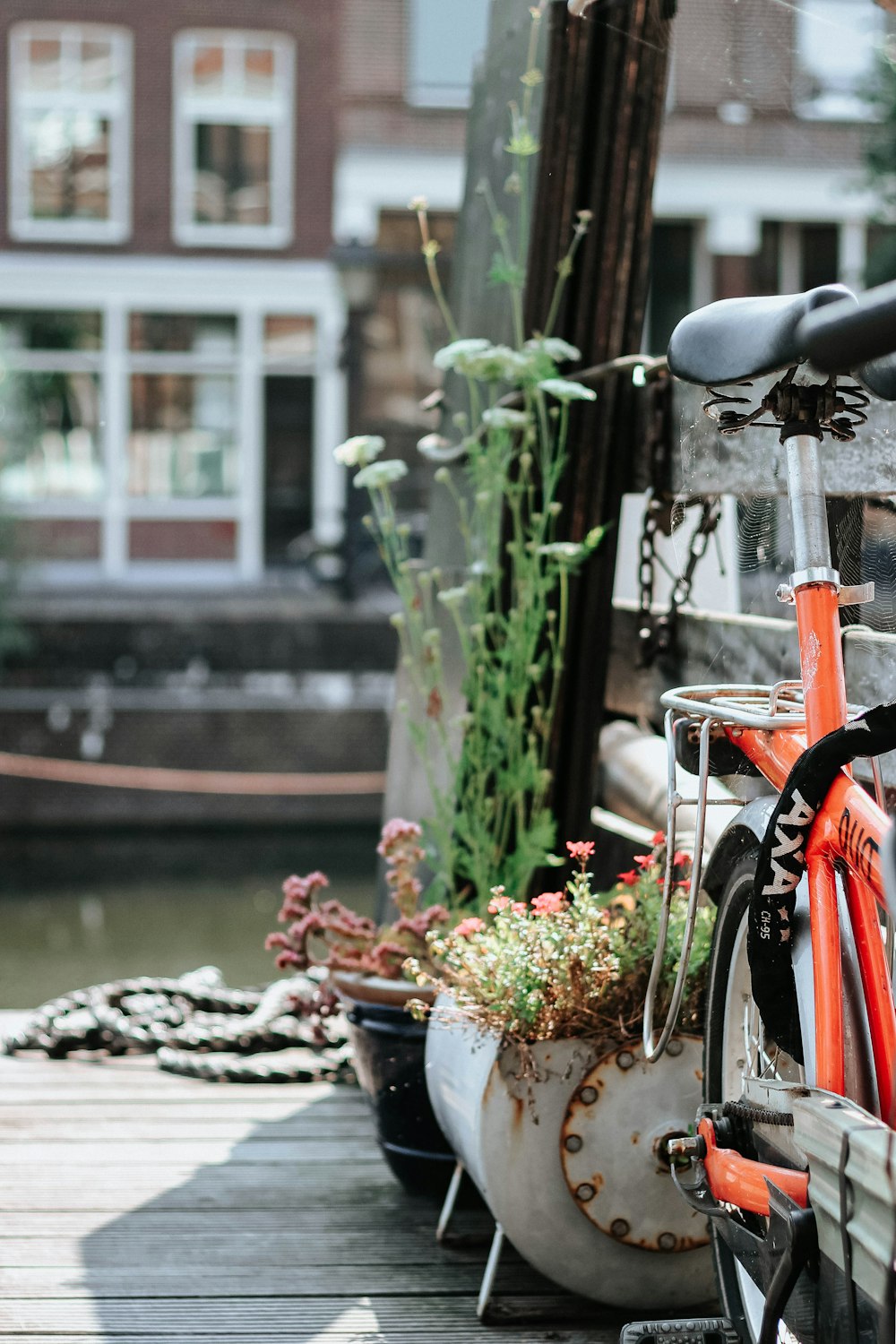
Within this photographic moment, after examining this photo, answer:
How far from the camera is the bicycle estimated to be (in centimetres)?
128

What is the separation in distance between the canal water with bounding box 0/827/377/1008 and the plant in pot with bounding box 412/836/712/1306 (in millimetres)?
5355

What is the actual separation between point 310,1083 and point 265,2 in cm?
1474

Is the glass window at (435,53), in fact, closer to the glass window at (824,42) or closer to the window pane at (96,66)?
the window pane at (96,66)

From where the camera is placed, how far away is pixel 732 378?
142cm

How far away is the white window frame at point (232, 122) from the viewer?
15.7m

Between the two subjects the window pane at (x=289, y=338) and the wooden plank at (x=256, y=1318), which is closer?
the wooden plank at (x=256, y=1318)

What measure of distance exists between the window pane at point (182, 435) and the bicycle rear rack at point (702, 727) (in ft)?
49.3

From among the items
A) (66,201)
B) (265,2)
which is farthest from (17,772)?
(265,2)

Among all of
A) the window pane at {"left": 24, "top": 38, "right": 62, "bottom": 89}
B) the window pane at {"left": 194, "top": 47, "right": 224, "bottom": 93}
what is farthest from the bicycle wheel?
the window pane at {"left": 24, "top": 38, "right": 62, "bottom": 89}

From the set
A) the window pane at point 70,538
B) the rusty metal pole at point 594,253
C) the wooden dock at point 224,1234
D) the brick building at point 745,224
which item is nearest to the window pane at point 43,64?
the window pane at point 70,538

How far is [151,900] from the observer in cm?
903

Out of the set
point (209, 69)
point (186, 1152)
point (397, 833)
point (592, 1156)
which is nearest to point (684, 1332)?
point (592, 1156)

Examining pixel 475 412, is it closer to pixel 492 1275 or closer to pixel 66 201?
pixel 492 1275

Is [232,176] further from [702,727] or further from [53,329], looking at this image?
[702,727]
